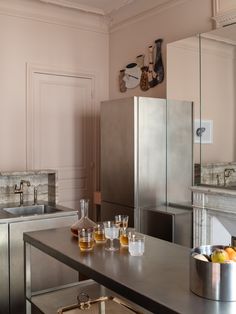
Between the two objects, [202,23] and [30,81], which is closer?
[202,23]

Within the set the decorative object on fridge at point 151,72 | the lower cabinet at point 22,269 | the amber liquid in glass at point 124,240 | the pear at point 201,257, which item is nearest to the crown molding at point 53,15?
the decorative object on fridge at point 151,72

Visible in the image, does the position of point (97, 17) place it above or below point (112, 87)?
above

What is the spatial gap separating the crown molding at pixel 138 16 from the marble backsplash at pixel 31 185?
2126 mm

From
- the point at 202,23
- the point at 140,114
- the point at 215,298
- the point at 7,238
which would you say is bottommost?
the point at 7,238

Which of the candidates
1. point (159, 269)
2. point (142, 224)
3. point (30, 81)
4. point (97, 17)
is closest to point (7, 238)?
point (142, 224)

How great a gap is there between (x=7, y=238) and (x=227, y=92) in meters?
2.21

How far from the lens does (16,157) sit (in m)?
4.49

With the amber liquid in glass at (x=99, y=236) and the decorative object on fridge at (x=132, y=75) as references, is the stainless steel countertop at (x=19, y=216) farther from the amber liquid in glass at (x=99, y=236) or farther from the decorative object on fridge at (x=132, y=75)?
the decorative object on fridge at (x=132, y=75)

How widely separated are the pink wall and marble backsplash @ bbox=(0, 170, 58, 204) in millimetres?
1514

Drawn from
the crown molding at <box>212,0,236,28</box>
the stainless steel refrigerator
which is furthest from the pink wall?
the stainless steel refrigerator

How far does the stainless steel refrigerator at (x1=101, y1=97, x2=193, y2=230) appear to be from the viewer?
3527 mm

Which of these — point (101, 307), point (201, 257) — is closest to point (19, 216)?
point (101, 307)

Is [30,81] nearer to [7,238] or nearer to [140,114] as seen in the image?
[140,114]

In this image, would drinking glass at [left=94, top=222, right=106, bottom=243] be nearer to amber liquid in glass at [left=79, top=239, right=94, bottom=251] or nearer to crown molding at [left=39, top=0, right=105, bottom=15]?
amber liquid in glass at [left=79, top=239, right=94, bottom=251]
